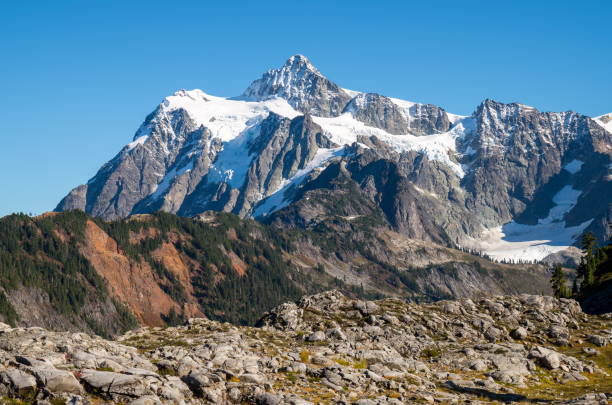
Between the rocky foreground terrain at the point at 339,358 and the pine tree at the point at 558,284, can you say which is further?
the pine tree at the point at 558,284

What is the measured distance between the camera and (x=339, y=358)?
6962 centimetres

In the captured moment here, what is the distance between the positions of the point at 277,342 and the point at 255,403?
27.2 m

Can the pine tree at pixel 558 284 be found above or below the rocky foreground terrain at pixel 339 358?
above

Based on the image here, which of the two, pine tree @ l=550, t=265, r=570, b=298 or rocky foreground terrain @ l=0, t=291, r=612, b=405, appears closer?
rocky foreground terrain @ l=0, t=291, r=612, b=405

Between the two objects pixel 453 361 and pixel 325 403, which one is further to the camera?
pixel 453 361

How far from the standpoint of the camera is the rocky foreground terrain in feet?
157

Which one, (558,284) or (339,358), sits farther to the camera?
(558,284)

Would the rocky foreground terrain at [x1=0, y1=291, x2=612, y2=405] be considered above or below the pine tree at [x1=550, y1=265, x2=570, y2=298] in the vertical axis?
below

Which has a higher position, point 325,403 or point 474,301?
point 474,301

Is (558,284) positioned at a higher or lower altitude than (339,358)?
higher

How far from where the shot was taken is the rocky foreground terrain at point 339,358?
48.0 metres

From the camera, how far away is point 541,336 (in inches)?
3826

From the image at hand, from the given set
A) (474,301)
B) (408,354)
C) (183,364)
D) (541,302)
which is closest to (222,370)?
(183,364)

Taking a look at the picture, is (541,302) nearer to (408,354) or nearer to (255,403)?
(408,354)
